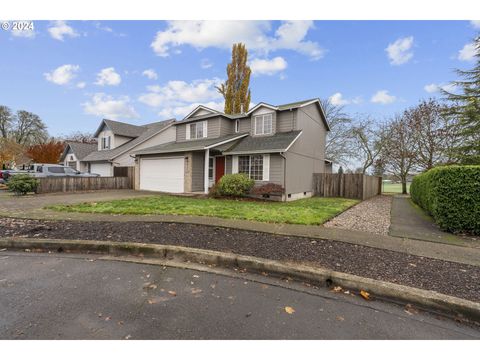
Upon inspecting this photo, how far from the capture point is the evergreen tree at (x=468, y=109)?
14.5 m

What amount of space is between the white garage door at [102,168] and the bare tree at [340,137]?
2527 centimetres

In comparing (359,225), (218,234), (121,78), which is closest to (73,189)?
(121,78)

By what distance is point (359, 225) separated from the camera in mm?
6902

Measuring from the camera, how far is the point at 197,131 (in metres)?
18.0

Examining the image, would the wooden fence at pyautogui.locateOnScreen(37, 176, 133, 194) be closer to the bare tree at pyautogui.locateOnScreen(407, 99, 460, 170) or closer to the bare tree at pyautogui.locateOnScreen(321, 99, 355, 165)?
the bare tree at pyautogui.locateOnScreen(321, 99, 355, 165)

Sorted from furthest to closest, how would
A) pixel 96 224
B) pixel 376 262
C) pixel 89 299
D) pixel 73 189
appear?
pixel 73 189 → pixel 96 224 → pixel 376 262 → pixel 89 299

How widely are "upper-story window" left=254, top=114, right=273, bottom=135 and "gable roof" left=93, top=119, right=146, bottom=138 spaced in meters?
16.8

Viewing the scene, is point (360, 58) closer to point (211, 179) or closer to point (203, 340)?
point (211, 179)

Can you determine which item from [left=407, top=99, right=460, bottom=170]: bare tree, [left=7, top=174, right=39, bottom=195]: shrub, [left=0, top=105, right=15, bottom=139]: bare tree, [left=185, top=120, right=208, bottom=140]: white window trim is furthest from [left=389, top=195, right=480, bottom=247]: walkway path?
[left=0, top=105, right=15, bottom=139]: bare tree

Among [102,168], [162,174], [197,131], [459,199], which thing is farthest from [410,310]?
[102,168]

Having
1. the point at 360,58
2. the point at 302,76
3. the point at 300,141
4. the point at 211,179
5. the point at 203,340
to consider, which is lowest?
the point at 203,340

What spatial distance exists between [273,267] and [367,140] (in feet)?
98.3

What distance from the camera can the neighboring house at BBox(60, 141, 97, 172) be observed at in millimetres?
26500

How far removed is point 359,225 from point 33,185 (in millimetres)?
17707
